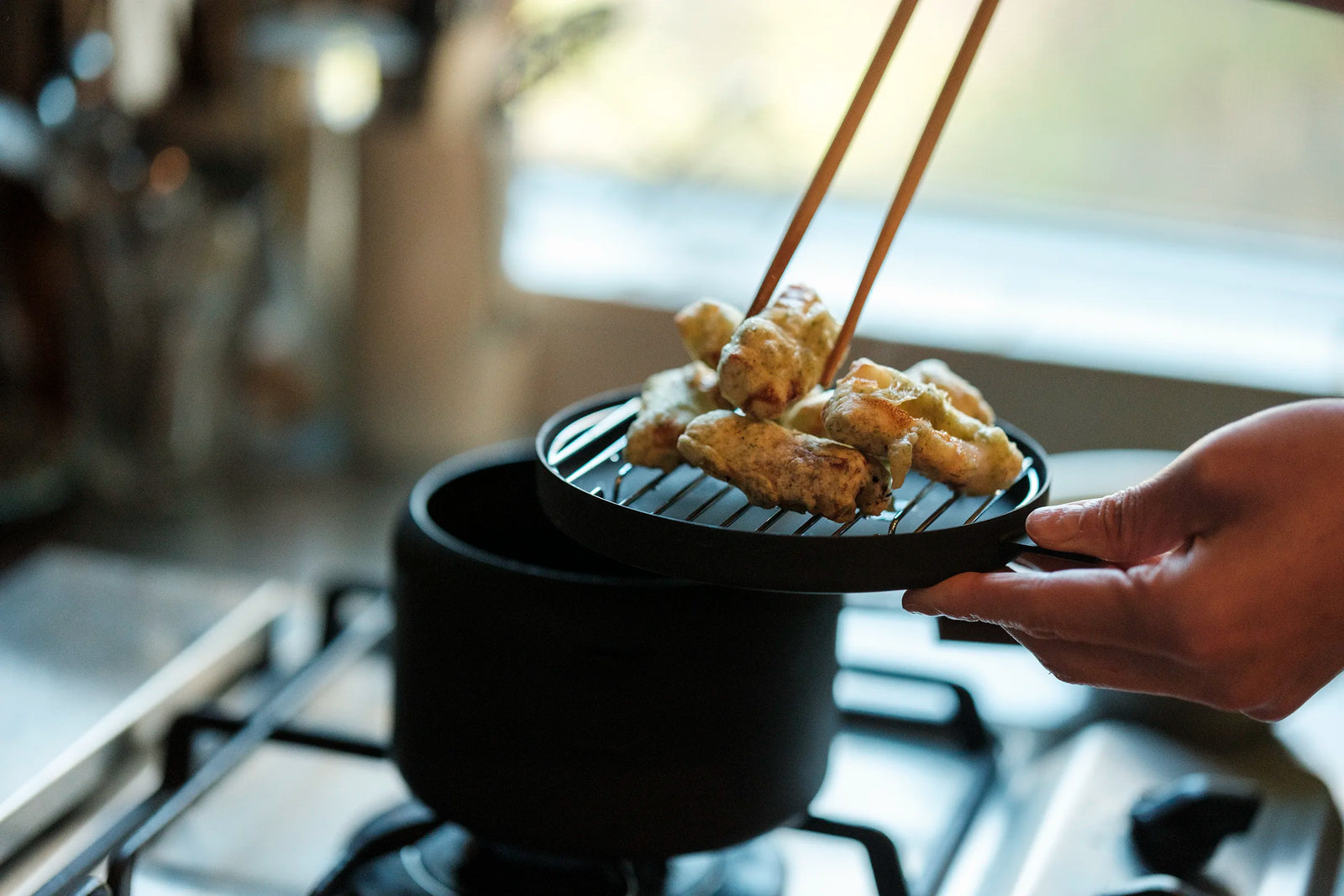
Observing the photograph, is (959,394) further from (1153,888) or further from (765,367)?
(1153,888)

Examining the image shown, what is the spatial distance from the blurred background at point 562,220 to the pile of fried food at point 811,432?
0.69 m

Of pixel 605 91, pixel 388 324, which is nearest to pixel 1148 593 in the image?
pixel 388 324

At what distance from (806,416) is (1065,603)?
168mm

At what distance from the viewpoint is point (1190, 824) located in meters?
0.71

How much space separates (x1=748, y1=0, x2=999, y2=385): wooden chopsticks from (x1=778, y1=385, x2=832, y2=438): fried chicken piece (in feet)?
0.13

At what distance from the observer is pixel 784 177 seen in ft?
5.51

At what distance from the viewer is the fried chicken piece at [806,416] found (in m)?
0.63

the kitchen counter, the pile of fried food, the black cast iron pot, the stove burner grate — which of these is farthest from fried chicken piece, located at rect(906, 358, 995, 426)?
the kitchen counter

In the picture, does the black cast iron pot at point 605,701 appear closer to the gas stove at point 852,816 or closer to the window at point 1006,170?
the gas stove at point 852,816

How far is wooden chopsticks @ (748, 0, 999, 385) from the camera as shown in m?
0.62

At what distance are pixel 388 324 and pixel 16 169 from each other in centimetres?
39

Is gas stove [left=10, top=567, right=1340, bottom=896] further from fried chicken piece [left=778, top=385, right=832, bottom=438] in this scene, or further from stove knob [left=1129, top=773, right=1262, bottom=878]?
fried chicken piece [left=778, top=385, right=832, bottom=438]

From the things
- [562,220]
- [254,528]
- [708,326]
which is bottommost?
[254,528]

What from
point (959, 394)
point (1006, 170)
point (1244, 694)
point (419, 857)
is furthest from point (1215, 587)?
point (1006, 170)
